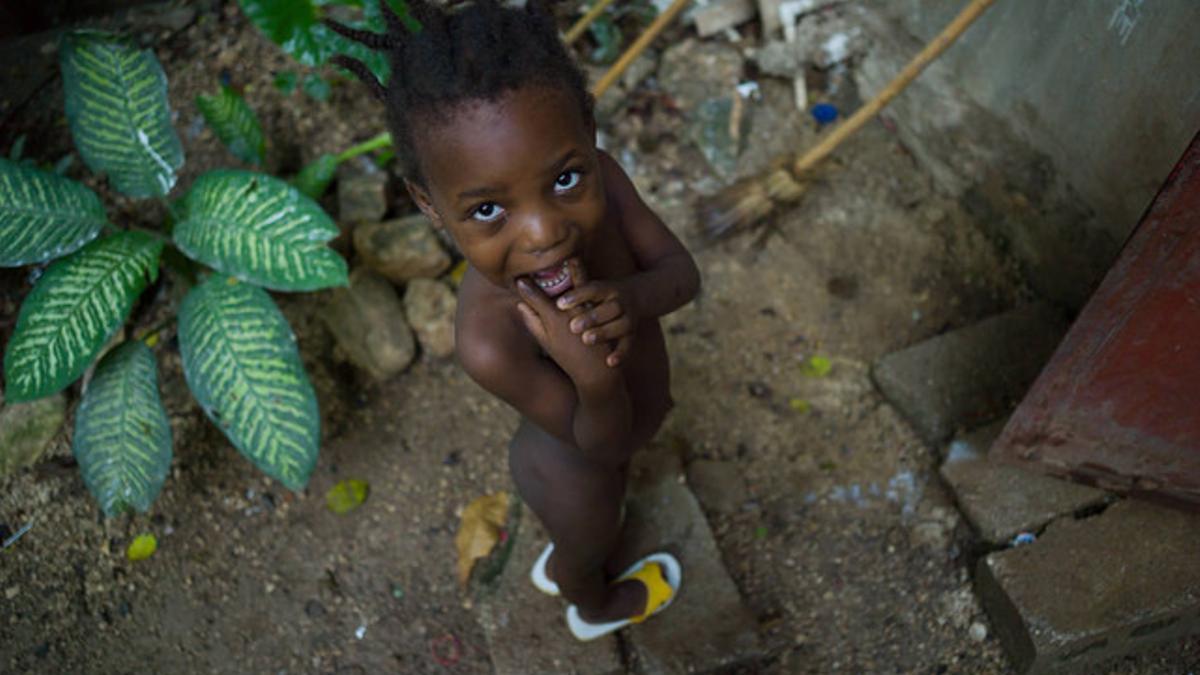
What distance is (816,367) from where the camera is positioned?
2.62 metres

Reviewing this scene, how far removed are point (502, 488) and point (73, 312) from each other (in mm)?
1161

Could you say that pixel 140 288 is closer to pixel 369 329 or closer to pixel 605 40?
pixel 369 329

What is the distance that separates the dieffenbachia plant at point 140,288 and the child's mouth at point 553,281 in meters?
0.96

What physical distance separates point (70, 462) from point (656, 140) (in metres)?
2.10

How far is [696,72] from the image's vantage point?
3.33 meters

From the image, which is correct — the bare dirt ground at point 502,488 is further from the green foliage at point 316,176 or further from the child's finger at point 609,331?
the child's finger at point 609,331

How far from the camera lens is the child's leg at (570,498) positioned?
1613mm

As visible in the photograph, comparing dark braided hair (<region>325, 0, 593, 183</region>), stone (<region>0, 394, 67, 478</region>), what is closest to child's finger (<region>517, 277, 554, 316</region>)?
dark braided hair (<region>325, 0, 593, 183</region>)

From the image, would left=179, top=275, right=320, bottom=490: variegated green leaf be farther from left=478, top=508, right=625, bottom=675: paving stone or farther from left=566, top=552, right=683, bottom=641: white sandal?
left=566, top=552, right=683, bottom=641: white sandal

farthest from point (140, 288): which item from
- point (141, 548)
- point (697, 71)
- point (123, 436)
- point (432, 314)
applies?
point (697, 71)

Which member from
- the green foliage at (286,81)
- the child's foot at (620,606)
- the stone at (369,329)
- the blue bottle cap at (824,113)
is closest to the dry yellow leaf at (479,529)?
the child's foot at (620,606)

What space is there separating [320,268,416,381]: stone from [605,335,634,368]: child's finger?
4.93 ft

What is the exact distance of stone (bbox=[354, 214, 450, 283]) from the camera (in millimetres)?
2684

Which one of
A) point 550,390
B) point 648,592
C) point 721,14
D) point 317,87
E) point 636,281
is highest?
point 636,281
